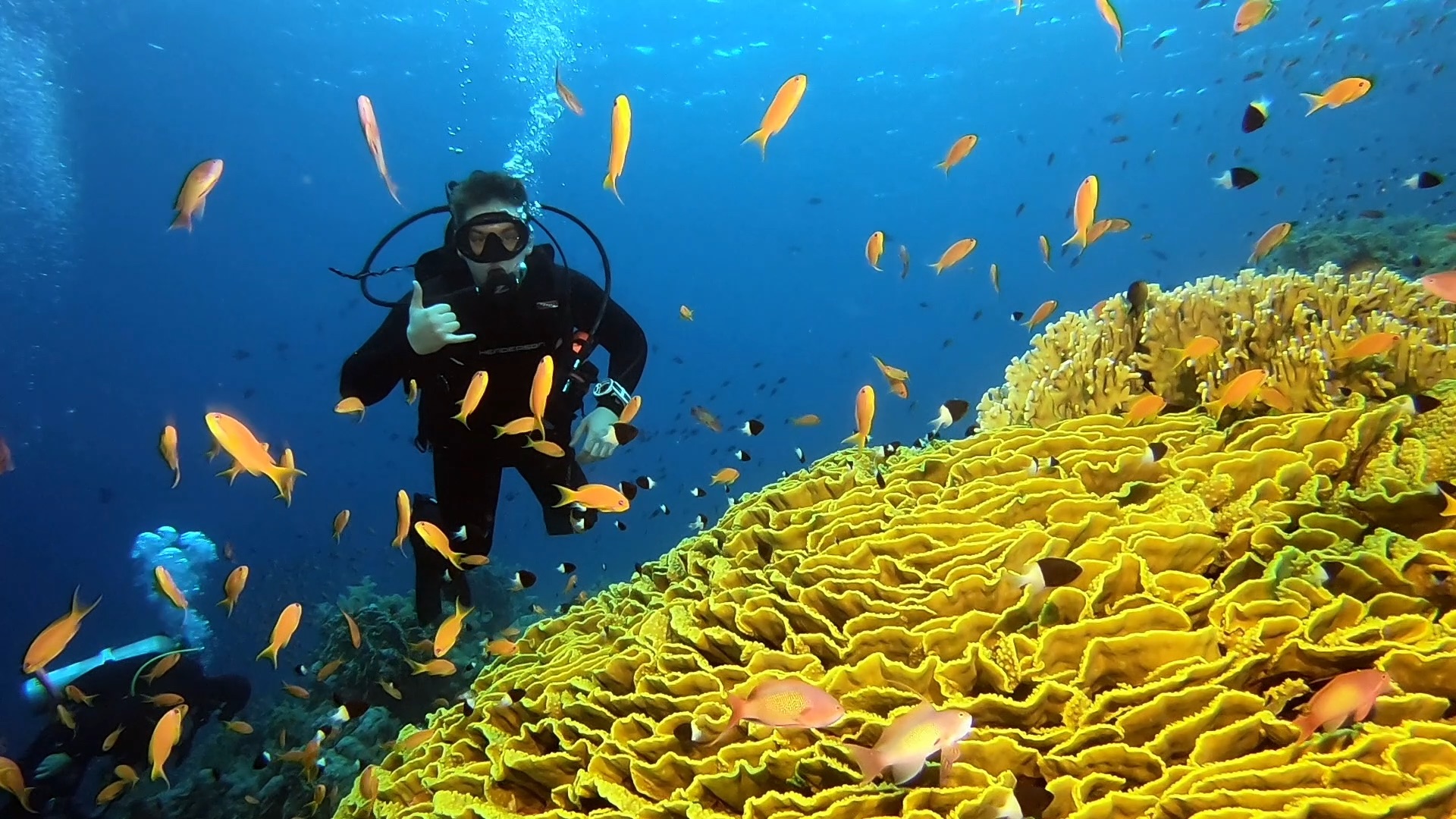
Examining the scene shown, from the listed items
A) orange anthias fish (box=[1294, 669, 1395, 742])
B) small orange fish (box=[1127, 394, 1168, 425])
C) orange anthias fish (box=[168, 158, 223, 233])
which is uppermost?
orange anthias fish (box=[168, 158, 223, 233])

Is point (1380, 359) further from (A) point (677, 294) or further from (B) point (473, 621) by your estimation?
(A) point (677, 294)

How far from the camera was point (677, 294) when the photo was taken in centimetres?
9481

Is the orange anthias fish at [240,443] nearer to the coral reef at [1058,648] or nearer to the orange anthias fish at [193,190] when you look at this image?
the orange anthias fish at [193,190]

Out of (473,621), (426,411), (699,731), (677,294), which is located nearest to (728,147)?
(677,294)

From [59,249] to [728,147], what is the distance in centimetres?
5952

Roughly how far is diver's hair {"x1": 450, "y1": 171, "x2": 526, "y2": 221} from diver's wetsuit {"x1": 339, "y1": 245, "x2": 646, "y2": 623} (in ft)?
1.62

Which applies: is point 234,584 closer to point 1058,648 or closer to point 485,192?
point 485,192

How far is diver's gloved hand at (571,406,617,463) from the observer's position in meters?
5.34

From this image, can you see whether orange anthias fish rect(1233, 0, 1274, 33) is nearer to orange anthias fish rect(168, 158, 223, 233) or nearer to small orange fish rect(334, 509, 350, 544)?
orange anthias fish rect(168, 158, 223, 233)

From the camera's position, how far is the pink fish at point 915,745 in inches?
74.9

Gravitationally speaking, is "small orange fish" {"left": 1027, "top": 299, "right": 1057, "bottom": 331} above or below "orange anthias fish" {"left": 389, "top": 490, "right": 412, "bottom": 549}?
above

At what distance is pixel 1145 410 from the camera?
12.6 ft

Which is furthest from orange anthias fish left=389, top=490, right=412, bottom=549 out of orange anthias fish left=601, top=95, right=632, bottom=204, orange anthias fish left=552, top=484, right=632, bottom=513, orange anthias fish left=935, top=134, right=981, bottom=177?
orange anthias fish left=935, top=134, right=981, bottom=177

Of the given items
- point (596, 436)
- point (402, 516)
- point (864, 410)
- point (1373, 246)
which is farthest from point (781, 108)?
point (1373, 246)
